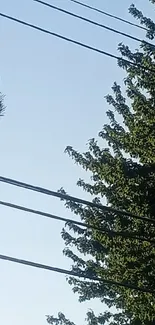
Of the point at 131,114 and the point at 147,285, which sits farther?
the point at 131,114

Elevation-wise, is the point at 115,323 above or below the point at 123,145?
below

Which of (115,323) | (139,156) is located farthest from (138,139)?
(115,323)

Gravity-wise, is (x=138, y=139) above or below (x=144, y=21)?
below

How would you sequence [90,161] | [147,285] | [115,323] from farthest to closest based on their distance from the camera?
[115,323] → [90,161] → [147,285]

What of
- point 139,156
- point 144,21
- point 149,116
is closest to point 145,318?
point 139,156

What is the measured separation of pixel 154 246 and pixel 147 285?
68cm

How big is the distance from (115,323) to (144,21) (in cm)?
664

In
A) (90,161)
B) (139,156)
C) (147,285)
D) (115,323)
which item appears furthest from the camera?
(115,323)

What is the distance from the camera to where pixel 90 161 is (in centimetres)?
1384

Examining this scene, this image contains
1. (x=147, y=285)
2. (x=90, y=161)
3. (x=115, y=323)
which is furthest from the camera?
(x=115, y=323)

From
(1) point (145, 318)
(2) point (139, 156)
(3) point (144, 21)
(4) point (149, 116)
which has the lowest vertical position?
(1) point (145, 318)

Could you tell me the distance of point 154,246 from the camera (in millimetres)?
A: 11789

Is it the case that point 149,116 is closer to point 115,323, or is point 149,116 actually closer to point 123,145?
point 123,145

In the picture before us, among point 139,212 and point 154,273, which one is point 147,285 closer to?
point 154,273
